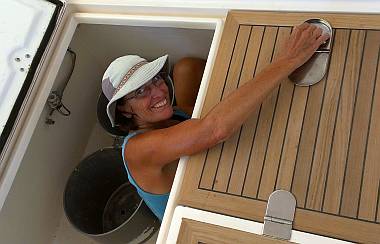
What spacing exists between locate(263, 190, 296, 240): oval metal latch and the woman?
185 millimetres

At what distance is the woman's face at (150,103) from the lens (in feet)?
4.13

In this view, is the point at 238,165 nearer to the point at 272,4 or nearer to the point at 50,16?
the point at 272,4

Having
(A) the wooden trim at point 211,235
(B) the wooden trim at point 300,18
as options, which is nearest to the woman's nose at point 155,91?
(B) the wooden trim at point 300,18

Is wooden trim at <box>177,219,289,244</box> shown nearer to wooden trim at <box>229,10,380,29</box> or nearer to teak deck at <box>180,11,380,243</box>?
teak deck at <box>180,11,380,243</box>

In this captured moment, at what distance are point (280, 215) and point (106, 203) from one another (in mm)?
1016

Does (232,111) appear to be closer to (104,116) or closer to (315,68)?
(315,68)

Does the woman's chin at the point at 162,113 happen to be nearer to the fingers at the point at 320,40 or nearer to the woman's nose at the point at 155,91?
the woman's nose at the point at 155,91

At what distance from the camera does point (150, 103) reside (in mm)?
1272

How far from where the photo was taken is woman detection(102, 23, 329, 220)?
3.46 feet

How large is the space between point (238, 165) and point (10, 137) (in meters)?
0.62

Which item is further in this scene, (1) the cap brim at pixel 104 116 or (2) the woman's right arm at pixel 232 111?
(1) the cap brim at pixel 104 116

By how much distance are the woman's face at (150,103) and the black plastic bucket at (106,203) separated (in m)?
0.40

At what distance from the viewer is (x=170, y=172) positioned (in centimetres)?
129

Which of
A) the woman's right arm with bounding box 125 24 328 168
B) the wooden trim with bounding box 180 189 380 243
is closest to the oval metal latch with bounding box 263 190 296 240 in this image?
the wooden trim with bounding box 180 189 380 243
